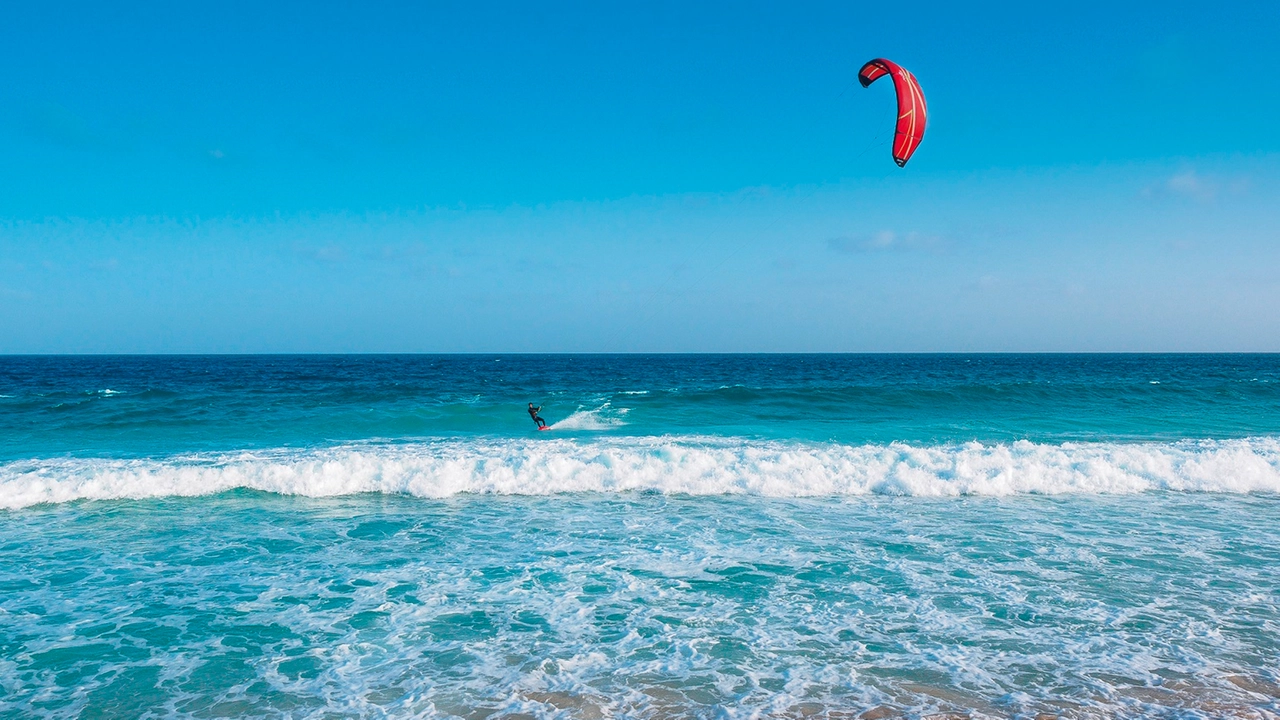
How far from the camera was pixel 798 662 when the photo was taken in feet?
19.1

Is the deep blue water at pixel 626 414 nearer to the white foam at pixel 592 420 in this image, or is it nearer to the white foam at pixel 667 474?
the white foam at pixel 592 420

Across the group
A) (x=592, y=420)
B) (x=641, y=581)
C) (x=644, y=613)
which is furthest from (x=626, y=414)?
(x=644, y=613)

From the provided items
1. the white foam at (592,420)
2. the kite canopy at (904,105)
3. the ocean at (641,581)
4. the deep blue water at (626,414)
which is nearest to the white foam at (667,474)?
the ocean at (641,581)

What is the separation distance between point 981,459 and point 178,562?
1378cm

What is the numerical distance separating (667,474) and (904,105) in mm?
7726

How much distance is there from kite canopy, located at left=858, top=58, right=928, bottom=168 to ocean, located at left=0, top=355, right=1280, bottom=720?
5.84m

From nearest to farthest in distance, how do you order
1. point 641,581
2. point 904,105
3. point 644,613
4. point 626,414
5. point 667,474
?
1. point 644,613
2. point 641,581
3. point 904,105
4. point 667,474
5. point 626,414

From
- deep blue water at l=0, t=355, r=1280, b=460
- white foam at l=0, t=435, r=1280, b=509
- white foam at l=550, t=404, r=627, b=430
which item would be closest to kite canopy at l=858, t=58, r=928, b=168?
white foam at l=0, t=435, r=1280, b=509

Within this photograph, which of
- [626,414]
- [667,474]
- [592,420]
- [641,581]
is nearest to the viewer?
[641,581]

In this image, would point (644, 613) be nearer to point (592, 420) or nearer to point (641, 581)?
point (641, 581)

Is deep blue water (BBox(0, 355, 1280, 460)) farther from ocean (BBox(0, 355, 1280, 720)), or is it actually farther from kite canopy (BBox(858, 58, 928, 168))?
kite canopy (BBox(858, 58, 928, 168))

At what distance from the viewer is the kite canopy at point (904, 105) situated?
12102 mm

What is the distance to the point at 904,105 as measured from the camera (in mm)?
12148

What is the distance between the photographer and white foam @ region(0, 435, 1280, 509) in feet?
41.6
